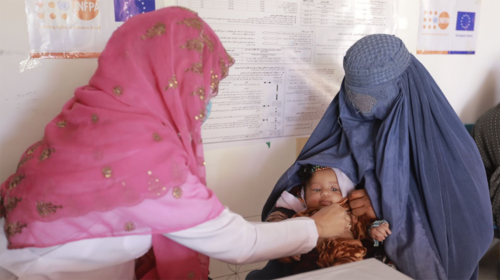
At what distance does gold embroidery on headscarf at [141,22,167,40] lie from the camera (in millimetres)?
997

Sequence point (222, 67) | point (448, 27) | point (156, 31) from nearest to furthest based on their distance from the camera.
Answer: point (156, 31)
point (222, 67)
point (448, 27)

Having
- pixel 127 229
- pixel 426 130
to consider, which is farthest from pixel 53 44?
pixel 426 130

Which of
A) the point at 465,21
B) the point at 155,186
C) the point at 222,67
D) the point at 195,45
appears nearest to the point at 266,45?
the point at 222,67

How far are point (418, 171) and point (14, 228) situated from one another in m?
1.27

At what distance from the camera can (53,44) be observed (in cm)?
146

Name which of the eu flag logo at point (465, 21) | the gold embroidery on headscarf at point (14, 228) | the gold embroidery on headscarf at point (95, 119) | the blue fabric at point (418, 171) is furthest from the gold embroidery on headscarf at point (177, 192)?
the eu flag logo at point (465, 21)

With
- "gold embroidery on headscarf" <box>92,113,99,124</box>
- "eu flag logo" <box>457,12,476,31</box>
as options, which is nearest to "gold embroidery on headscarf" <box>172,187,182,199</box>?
"gold embroidery on headscarf" <box>92,113,99,124</box>

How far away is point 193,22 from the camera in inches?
41.5

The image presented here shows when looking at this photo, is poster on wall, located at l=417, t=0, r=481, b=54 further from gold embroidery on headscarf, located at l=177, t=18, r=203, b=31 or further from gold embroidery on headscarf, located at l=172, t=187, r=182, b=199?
gold embroidery on headscarf, located at l=172, t=187, r=182, b=199

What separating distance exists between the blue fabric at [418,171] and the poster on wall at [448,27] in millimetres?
1056

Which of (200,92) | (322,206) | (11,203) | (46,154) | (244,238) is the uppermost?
(200,92)

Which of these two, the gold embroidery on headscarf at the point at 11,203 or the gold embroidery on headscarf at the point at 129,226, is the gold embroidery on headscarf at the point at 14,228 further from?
the gold embroidery on headscarf at the point at 129,226

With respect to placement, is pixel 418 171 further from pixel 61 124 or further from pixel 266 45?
pixel 61 124

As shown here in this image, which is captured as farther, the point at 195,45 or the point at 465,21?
the point at 465,21
